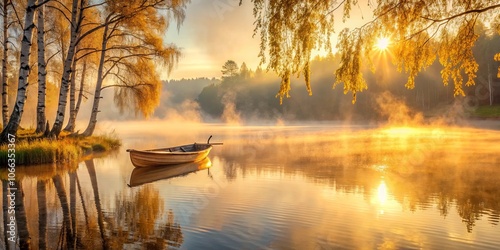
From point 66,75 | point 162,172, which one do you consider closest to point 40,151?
point 66,75

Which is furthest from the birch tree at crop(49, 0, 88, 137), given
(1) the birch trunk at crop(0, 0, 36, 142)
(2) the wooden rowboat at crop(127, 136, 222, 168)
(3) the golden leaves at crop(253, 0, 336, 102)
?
(3) the golden leaves at crop(253, 0, 336, 102)

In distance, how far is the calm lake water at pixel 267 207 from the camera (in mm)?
6562

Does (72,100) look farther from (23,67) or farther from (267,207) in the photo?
(267,207)

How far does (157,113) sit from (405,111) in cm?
14457

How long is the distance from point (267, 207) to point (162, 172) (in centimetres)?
734

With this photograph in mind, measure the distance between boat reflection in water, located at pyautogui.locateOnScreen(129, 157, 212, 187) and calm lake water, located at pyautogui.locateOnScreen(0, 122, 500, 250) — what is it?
0.26 feet

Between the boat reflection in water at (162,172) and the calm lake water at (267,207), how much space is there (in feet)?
0.26

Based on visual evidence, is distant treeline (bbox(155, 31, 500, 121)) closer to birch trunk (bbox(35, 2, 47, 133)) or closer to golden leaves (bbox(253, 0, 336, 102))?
birch trunk (bbox(35, 2, 47, 133))

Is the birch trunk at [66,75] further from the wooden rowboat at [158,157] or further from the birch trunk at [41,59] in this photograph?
the wooden rowboat at [158,157]

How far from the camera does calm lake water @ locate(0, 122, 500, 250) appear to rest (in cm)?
656

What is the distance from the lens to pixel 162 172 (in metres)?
15.2

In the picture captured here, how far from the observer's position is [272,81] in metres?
122

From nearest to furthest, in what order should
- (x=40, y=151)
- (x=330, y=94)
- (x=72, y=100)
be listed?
(x=40, y=151) → (x=72, y=100) → (x=330, y=94)

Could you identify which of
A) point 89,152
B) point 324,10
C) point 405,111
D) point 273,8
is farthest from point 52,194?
point 405,111
